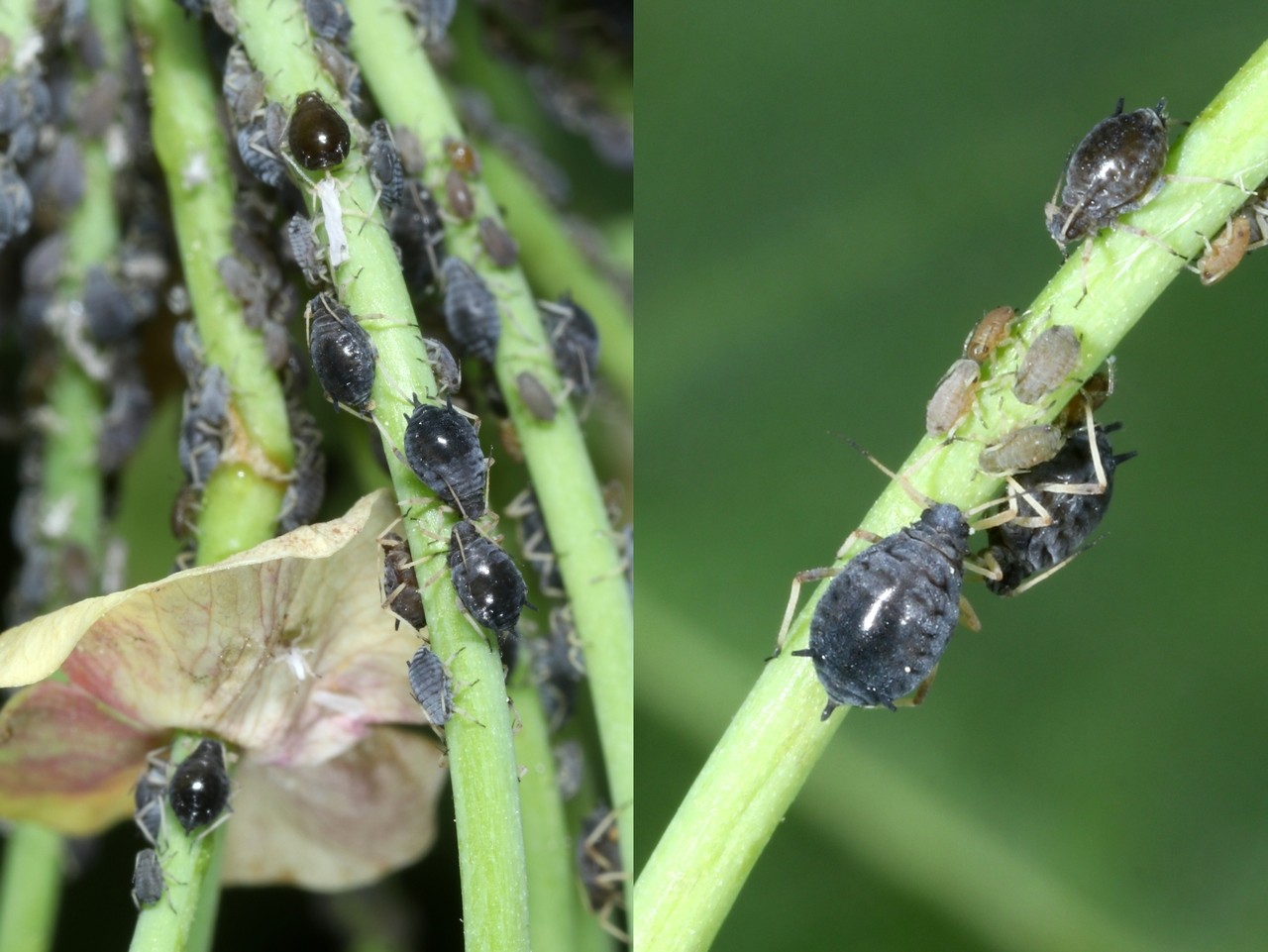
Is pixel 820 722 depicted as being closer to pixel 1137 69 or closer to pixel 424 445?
pixel 424 445

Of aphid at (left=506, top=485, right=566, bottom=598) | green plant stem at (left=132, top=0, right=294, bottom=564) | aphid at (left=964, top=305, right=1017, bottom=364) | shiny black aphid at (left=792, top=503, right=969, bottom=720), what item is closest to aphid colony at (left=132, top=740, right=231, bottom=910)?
green plant stem at (left=132, top=0, right=294, bottom=564)

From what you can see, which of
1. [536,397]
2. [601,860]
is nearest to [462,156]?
[536,397]

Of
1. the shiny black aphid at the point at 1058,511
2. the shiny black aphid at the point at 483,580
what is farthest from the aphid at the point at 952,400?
the shiny black aphid at the point at 483,580

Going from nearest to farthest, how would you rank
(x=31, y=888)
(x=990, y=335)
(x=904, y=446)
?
(x=990, y=335)
(x=31, y=888)
(x=904, y=446)

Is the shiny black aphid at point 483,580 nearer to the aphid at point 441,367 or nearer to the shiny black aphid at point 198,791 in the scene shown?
the aphid at point 441,367

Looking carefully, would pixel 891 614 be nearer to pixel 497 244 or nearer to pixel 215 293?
pixel 497 244

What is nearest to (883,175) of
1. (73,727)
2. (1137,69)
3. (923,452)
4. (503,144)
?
(1137,69)
